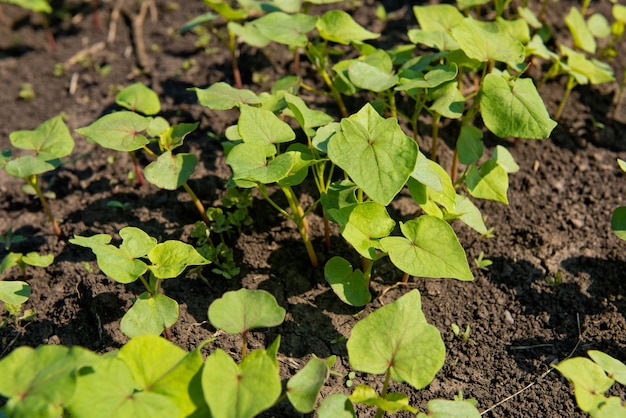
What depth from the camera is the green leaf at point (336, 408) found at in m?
1.55

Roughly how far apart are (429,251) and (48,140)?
138 centimetres

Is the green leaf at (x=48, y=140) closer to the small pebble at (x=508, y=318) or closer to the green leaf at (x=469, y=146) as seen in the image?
the green leaf at (x=469, y=146)

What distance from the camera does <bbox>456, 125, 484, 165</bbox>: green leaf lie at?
7.13 feet

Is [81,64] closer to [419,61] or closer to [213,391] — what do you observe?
[419,61]

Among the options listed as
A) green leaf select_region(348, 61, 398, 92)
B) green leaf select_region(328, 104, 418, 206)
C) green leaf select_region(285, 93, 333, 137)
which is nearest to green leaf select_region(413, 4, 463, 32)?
green leaf select_region(348, 61, 398, 92)

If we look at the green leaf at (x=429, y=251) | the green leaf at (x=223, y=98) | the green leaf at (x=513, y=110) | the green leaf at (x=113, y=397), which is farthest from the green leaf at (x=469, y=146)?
the green leaf at (x=113, y=397)

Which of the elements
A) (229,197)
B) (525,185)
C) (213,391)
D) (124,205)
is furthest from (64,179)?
(525,185)

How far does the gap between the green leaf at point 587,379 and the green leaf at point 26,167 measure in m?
1.66

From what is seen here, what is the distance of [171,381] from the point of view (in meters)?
1.50

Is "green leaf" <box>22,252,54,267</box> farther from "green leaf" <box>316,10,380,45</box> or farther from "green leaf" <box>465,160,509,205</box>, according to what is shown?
"green leaf" <box>465,160,509,205</box>

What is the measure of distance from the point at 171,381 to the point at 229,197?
2.80ft

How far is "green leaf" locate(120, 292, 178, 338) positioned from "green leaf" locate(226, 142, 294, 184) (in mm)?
423

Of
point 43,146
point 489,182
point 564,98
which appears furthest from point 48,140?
point 564,98

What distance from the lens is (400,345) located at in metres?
1.62
